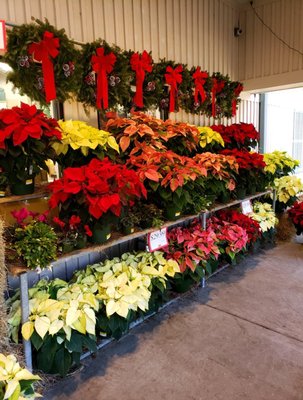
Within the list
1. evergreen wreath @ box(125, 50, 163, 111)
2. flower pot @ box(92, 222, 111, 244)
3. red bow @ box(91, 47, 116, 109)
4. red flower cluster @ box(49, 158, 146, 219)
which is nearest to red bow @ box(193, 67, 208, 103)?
evergreen wreath @ box(125, 50, 163, 111)

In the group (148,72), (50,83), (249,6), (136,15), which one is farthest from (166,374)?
(249,6)

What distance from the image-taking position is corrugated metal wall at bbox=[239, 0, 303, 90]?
414cm

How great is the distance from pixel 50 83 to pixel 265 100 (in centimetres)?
398

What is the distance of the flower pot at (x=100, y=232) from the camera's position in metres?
1.88

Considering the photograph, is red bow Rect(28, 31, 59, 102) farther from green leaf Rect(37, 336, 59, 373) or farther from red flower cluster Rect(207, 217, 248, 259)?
red flower cluster Rect(207, 217, 248, 259)

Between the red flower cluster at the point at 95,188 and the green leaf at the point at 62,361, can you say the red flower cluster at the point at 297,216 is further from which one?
the green leaf at the point at 62,361

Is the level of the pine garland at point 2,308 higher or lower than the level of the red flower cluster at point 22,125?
lower

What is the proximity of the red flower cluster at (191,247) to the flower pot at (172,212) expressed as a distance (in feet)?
0.94

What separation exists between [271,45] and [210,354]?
4183 millimetres

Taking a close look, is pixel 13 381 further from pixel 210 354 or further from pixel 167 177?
pixel 167 177

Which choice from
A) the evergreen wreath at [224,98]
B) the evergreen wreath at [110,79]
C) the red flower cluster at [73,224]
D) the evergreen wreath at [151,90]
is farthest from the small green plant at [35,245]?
the evergreen wreath at [224,98]

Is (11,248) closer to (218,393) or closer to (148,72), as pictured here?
(218,393)

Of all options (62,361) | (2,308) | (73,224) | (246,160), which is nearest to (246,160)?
(246,160)

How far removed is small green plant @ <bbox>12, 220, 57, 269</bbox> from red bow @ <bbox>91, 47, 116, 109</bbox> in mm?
1294
